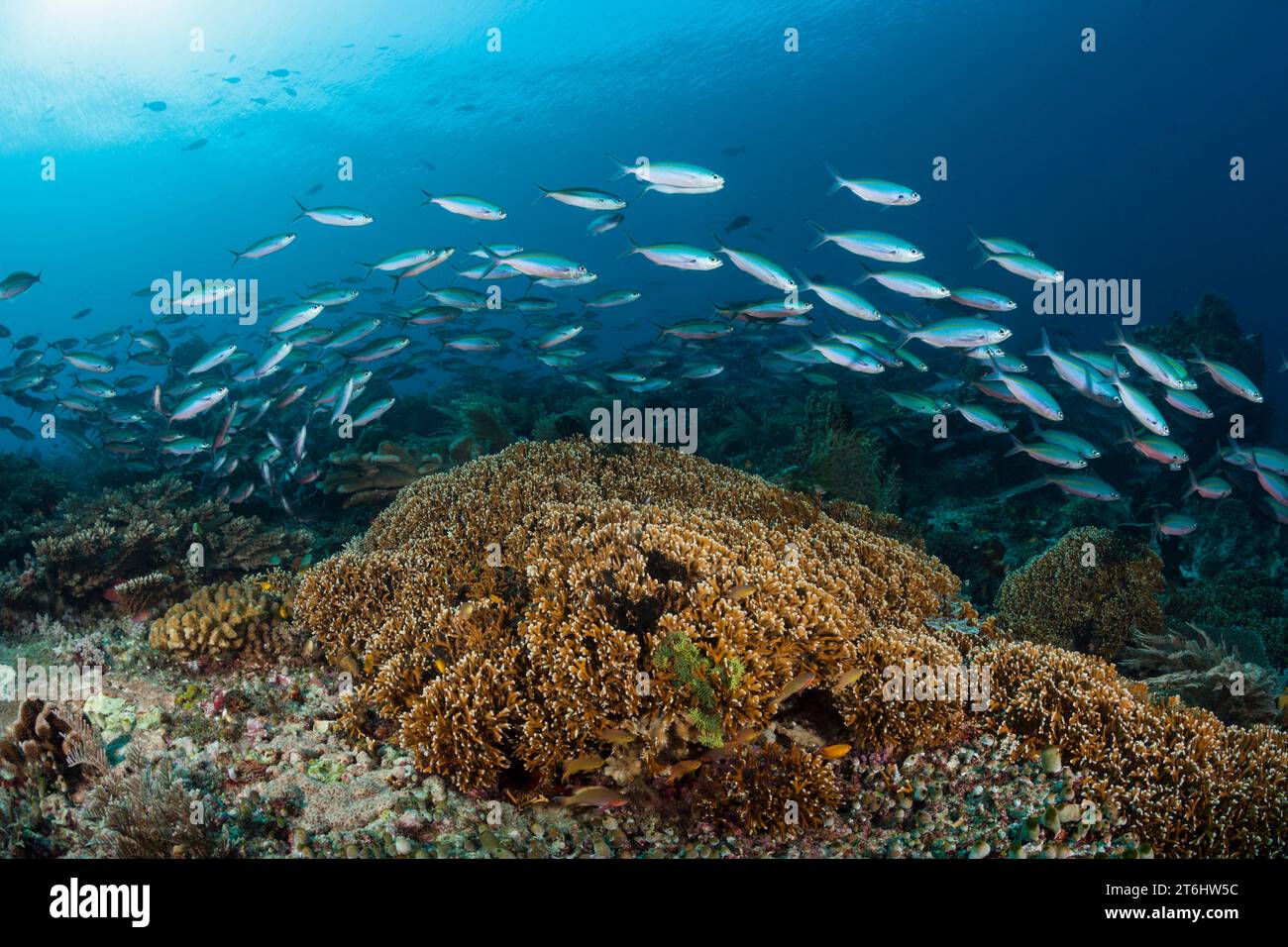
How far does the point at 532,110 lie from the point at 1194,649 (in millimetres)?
97328

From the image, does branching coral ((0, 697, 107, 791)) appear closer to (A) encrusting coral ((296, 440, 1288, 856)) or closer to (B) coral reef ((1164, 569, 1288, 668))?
(A) encrusting coral ((296, 440, 1288, 856))

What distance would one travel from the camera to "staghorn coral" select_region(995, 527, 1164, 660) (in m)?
6.57

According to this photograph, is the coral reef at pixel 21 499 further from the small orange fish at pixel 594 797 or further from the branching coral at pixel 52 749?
the small orange fish at pixel 594 797

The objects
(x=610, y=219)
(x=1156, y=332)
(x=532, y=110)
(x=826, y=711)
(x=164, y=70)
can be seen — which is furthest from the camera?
(x=532, y=110)

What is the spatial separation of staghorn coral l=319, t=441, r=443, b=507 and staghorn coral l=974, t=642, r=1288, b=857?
Result: 7.86m

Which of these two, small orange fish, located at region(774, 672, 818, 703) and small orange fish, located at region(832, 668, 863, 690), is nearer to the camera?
small orange fish, located at region(774, 672, 818, 703)

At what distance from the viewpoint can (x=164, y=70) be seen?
206ft

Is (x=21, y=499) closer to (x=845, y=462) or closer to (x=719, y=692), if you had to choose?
(x=719, y=692)

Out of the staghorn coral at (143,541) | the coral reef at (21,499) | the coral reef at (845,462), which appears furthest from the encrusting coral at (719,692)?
the coral reef at (21,499)

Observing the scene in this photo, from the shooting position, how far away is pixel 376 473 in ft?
30.1

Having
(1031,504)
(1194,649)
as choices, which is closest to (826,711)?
(1194,649)

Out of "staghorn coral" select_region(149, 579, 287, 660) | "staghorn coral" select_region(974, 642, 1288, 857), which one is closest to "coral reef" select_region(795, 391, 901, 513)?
"staghorn coral" select_region(974, 642, 1288, 857)
